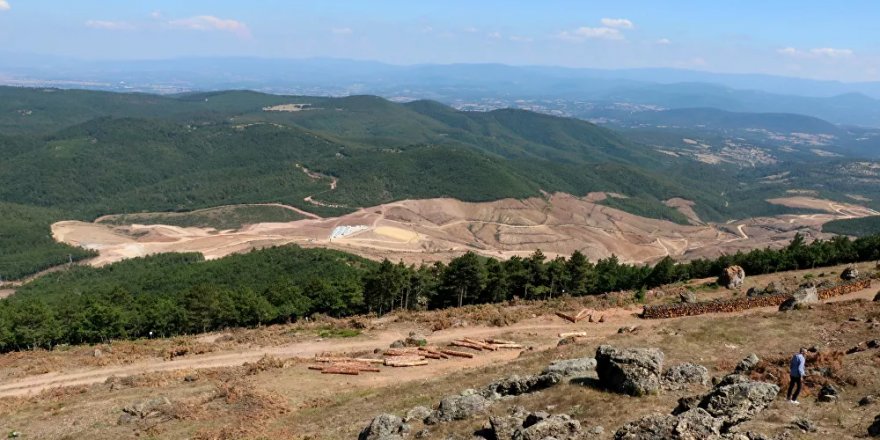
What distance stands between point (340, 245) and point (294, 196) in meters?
71.0

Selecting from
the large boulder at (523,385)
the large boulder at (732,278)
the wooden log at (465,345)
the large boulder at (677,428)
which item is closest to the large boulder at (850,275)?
the large boulder at (732,278)

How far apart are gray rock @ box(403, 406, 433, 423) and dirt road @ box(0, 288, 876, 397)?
8814 mm

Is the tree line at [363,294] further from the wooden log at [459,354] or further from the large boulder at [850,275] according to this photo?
the wooden log at [459,354]

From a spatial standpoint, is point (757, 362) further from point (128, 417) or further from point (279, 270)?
point (279, 270)

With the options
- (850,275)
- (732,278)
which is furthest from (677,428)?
(850,275)

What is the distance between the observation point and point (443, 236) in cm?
16075

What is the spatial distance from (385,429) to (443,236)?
460 feet

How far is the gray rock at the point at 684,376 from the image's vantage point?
2273 cm

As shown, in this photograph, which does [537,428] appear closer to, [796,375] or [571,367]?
[571,367]

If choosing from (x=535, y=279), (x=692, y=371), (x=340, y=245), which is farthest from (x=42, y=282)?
(x=692, y=371)

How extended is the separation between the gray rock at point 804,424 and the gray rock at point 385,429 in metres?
13.3

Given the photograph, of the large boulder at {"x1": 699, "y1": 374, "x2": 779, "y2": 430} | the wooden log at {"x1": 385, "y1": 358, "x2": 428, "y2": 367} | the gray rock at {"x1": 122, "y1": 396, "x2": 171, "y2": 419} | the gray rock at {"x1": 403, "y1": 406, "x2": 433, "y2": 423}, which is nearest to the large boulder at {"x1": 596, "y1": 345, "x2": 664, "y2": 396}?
the large boulder at {"x1": 699, "y1": 374, "x2": 779, "y2": 430}

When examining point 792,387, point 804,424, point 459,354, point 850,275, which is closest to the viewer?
point 804,424

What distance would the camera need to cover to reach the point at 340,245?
130 meters
